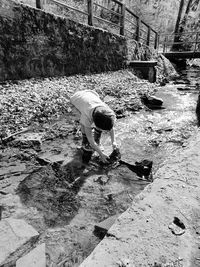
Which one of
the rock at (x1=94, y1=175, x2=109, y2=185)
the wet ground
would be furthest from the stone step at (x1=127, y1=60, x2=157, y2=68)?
the rock at (x1=94, y1=175, x2=109, y2=185)

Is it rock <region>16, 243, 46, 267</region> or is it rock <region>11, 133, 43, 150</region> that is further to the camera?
rock <region>11, 133, 43, 150</region>

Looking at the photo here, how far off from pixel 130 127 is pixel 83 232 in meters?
3.31

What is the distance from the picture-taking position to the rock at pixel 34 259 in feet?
5.96

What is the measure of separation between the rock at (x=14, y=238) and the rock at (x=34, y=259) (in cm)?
12

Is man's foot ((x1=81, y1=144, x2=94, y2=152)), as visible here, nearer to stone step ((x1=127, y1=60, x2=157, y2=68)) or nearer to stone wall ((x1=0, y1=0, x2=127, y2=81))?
stone wall ((x1=0, y1=0, x2=127, y2=81))

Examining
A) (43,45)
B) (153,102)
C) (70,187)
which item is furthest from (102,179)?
(43,45)

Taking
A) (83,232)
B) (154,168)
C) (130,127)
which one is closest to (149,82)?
(130,127)

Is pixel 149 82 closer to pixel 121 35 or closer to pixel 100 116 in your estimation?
pixel 121 35

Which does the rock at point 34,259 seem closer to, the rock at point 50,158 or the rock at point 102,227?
the rock at point 102,227

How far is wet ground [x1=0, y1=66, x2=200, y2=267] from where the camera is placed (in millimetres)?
2270

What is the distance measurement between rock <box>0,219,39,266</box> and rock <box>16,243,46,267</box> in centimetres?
12

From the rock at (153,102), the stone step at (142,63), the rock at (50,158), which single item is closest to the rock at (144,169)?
the rock at (50,158)

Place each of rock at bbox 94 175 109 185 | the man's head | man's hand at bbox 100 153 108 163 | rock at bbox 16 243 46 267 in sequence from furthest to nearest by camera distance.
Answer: man's hand at bbox 100 153 108 163, rock at bbox 94 175 109 185, the man's head, rock at bbox 16 243 46 267

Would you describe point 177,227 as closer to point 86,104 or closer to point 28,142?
point 86,104
